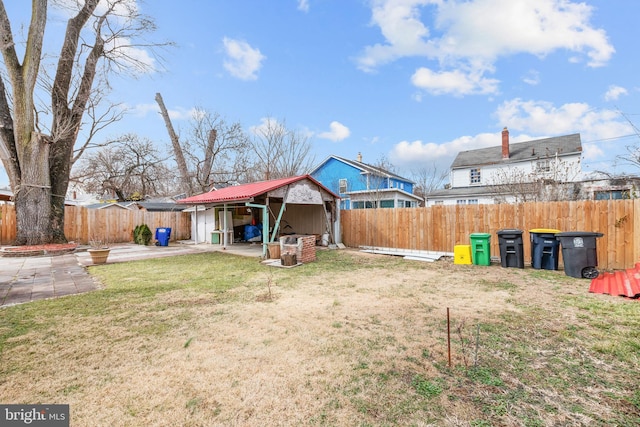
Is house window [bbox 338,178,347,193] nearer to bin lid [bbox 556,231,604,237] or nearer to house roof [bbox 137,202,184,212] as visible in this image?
house roof [bbox 137,202,184,212]

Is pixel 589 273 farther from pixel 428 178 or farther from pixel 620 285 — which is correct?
pixel 428 178

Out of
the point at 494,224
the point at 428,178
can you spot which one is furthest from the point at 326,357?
the point at 428,178

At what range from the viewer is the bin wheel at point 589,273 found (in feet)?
20.2

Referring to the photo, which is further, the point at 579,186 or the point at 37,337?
the point at 579,186

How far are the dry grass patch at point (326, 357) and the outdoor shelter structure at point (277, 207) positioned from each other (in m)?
5.21

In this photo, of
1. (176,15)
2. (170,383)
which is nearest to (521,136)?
(176,15)

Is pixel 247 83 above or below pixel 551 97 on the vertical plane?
above

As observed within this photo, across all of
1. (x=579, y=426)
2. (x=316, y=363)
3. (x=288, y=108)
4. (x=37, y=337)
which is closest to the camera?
(x=579, y=426)

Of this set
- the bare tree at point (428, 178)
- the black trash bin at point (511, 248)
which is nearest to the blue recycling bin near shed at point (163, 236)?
the black trash bin at point (511, 248)

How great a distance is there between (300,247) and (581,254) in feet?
22.2

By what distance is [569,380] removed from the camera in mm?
2412

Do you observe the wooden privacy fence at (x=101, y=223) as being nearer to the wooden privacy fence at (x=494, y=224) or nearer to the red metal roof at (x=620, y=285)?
the wooden privacy fence at (x=494, y=224)

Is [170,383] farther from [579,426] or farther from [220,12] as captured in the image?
[220,12]

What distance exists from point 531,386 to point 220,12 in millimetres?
13780
